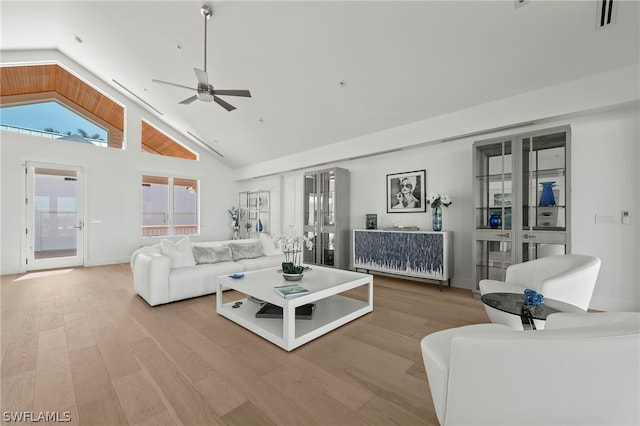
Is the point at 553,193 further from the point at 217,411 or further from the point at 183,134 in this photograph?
the point at 183,134

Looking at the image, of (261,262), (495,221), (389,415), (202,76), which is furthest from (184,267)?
(495,221)

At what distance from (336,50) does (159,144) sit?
6044 mm

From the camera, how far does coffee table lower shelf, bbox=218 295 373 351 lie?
7.66 feet

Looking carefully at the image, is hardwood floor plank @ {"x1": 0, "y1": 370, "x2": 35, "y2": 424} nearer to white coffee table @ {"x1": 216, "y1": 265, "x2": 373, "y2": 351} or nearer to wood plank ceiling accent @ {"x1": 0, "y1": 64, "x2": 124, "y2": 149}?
white coffee table @ {"x1": 216, "y1": 265, "x2": 373, "y2": 351}

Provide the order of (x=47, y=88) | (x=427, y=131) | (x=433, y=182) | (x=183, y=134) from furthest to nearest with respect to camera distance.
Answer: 1. (x=183, y=134)
2. (x=47, y=88)
3. (x=433, y=182)
4. (x=427, y=131)

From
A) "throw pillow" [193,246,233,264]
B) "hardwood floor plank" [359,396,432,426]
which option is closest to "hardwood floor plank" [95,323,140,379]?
"throw pillow" [193,246,233,264]

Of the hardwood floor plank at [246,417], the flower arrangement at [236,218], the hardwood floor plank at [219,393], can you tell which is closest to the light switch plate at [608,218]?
the hardwood floor plank at [246,417]

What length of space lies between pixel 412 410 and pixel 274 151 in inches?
236

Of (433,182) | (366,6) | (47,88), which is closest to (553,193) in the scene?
(433,182)

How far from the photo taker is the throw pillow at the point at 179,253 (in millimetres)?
3574

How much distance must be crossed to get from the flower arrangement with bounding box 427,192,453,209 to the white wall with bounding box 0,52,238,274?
21.2 feet

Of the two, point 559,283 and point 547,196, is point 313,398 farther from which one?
point 547,196

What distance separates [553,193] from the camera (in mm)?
3260

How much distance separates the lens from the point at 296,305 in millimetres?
2297
